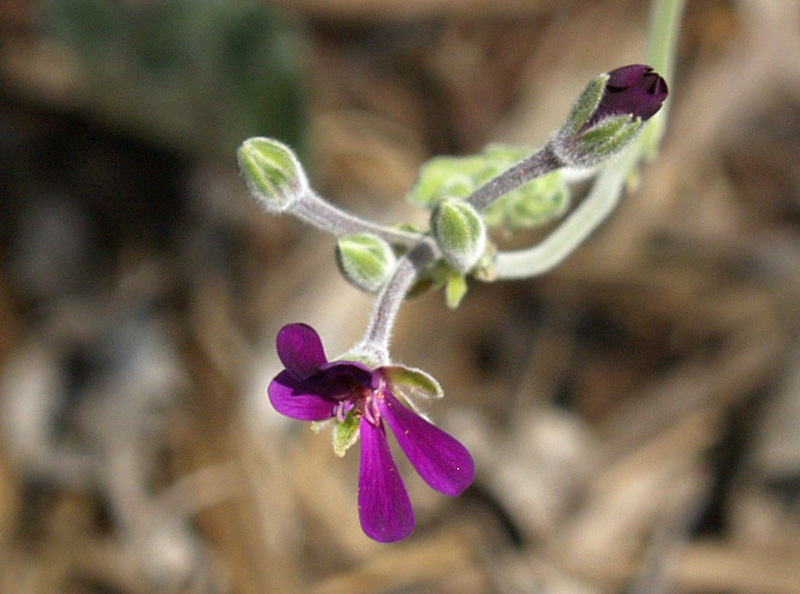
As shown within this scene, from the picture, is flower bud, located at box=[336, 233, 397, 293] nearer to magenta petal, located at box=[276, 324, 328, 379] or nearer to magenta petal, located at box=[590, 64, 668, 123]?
magenta petal, located at box=[276, 324, 328, 379]

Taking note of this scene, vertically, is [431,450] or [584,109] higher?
[584,109]

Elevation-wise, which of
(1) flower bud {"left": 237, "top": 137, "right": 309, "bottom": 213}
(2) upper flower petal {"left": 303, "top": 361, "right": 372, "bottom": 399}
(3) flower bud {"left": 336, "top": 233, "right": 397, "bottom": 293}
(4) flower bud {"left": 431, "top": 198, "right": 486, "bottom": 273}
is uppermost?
(1) flower bud {"left": 237, "top": 137, "right": 309, "bottom": 213}

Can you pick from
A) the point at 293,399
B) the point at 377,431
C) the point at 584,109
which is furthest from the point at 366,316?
the point at 584,109

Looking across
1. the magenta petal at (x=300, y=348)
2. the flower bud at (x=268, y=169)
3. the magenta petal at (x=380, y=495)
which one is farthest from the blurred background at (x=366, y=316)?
the magenta petal at (x=300, y=348)

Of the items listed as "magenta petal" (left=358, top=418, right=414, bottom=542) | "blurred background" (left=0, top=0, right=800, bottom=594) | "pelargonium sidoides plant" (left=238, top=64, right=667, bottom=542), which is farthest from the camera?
"blurred background" (left=0, top=0, right=800, bottom=594)

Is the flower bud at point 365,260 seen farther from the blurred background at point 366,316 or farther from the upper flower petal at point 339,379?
the blurred background at point 366,316

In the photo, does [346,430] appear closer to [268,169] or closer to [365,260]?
[365,260]

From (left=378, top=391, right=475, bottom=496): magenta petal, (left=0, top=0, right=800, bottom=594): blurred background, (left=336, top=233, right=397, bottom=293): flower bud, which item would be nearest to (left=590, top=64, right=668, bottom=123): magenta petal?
(left=336, top=233, right=397, bottom=293): flower bud
